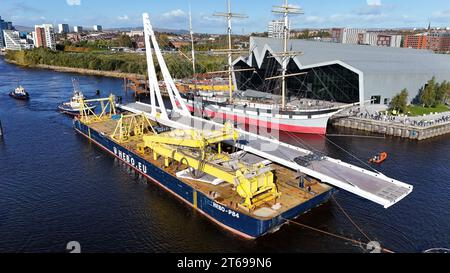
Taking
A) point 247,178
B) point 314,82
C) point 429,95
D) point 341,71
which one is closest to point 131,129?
point 247,178

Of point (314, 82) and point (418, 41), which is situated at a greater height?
point (418, 41)

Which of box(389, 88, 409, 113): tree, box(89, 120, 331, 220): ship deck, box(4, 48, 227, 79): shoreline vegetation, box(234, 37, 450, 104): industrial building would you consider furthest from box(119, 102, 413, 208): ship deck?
box(4, 48, 227, 79): shoreline vegetation

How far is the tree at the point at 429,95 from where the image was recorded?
6169cm

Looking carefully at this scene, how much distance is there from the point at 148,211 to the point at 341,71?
138ft

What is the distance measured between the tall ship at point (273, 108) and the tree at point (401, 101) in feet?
35.1

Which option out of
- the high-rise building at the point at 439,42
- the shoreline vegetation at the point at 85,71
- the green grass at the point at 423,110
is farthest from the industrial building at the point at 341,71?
the high-rise building at the point at 439,42

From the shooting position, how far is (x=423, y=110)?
61.1 meters

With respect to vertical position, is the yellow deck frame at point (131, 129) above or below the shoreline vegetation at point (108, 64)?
below

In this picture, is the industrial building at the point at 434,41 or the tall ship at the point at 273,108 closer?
the tall ship at the point at 273,108

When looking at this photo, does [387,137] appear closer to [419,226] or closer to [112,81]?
[419,226]

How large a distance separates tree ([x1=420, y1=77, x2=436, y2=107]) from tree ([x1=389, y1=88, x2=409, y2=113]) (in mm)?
6594

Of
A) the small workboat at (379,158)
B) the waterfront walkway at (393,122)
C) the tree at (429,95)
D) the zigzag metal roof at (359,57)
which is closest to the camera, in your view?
the small workboat at (379,158)

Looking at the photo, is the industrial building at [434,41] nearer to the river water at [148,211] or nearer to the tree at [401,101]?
the tree at [401,101]

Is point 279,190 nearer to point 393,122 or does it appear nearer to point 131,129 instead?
point 131,129
